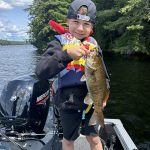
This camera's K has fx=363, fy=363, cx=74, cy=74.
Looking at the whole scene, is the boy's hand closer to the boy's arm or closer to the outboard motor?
the boy's arm

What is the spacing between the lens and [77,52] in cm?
351

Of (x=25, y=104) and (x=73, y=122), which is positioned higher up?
(x=73, y=122)

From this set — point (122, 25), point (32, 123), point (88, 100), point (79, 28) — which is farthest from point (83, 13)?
point (122, 25)

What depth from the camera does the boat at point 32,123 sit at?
4.99 meters

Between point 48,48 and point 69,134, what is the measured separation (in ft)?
3.16

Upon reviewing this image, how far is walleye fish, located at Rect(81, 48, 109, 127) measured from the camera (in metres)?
3.37

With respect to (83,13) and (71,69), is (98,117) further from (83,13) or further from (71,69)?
(83,13)

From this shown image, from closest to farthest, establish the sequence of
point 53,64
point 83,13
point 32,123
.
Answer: point 53,64 → point 83,13 → point 32,123

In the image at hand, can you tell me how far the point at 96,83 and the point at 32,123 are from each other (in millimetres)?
1946

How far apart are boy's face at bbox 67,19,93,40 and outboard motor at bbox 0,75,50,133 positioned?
1.65 meters

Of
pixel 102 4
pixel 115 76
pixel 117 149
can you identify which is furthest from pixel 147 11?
pixel 117 149

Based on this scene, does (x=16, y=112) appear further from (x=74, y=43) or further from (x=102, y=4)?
(x=102, y=4)

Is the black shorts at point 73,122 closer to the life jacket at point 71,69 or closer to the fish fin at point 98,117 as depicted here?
the fish fin at point 98,117

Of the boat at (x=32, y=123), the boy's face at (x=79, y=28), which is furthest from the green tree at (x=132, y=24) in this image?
the boy's face at (x=79, y=28)
